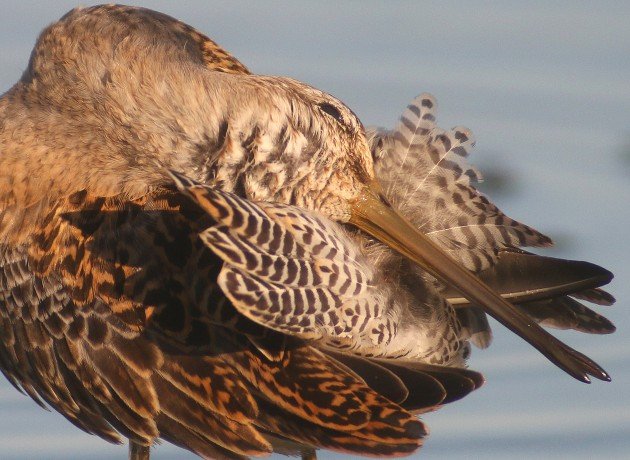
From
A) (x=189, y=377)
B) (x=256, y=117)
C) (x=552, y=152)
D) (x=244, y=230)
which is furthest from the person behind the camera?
(x=552, y=152)

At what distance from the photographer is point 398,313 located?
5562 mm

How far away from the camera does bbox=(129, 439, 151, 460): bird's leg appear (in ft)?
20.6

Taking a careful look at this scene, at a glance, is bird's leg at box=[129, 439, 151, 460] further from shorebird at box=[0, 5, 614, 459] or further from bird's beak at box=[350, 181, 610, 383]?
bird's beak at box=[350, 181, 610, 383]

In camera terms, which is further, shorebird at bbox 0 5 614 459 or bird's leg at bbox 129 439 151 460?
bird's leg at bbox 129 439 151 460

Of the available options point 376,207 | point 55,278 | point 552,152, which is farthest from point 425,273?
point 552,152

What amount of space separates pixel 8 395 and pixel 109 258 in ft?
6.10

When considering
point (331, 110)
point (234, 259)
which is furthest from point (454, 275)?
point (234, 259)

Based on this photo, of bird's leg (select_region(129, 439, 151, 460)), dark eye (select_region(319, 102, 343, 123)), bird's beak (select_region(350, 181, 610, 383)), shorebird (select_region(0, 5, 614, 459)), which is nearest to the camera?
shorebird (select_region(0, 5, 614, 459))

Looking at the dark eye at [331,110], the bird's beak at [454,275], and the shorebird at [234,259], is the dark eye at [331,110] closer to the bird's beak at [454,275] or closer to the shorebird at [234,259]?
the shorebird at [234,259]

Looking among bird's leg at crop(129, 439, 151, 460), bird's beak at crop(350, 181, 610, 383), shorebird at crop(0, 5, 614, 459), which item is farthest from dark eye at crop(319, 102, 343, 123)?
bird's leg at crop(129, 439, 151, 460)

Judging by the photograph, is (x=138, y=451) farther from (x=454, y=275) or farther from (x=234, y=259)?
(x=234, y=259)

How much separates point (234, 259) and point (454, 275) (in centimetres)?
92

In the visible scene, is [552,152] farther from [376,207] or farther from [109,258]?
[109,258]

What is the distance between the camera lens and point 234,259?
496cm
